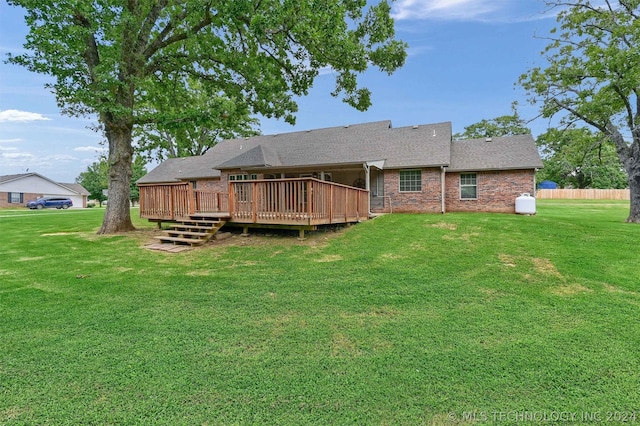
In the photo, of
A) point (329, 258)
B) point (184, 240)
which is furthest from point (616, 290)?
point (184, 240)

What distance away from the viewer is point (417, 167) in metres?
15.5

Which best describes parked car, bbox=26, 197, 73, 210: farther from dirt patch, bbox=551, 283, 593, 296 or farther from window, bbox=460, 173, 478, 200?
dirt patch, bbox=551, 283, 593, 296

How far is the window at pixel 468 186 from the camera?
51.9 ft

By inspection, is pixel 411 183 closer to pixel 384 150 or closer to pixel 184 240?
pixel 384 150

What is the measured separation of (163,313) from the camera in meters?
4.30

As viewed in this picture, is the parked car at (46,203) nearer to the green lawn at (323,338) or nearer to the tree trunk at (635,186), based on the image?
the green lawn at (323,338)

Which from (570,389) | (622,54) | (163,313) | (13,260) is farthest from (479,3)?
(13,260)

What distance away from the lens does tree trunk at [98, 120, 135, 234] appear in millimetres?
10805

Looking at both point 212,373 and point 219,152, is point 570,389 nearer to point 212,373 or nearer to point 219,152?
point 212,373

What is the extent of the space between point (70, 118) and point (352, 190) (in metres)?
12.4

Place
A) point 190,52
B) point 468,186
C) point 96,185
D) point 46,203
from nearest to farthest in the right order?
point 190,52, point 468,186, point 46,203, point 96,185

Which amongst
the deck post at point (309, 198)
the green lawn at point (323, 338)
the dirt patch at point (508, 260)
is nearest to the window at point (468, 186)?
the green lawn at point (323, 338)

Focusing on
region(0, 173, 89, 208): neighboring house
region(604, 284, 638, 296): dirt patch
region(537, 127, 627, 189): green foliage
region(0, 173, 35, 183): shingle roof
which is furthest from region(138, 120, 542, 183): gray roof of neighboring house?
region(0, 173, 35, 183): shingle roof

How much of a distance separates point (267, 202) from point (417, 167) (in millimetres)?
9102
